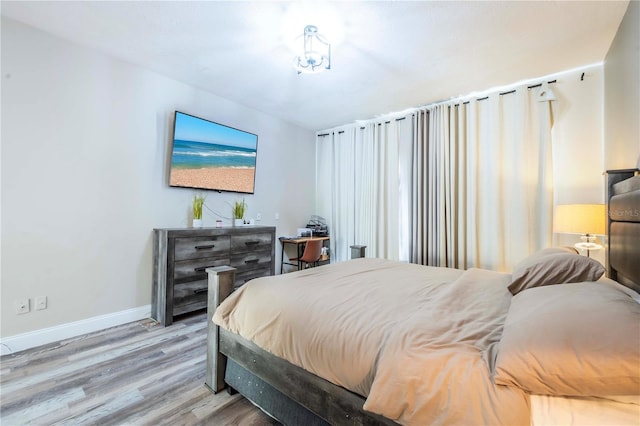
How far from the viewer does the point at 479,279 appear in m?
1.83

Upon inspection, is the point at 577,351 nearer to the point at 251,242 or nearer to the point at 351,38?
the point at 351,38

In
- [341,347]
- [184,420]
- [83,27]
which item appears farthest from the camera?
[83,27]

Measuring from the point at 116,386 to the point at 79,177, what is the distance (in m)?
1.89

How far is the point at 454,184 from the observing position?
11.6ft

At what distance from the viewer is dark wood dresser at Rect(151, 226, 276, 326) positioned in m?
2.73

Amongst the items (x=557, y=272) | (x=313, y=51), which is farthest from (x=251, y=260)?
(x=557, y=272)

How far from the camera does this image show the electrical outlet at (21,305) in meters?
2.23

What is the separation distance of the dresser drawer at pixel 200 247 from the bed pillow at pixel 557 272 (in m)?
2.74

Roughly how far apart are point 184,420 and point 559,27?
3.79 m

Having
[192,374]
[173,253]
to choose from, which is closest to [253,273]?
[173,253]

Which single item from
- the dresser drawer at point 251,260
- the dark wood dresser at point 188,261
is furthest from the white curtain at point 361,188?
the dark wood dresser at point 188,261

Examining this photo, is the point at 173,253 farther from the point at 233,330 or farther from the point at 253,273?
the point at 233,330

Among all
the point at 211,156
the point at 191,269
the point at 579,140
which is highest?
the point at 579,140

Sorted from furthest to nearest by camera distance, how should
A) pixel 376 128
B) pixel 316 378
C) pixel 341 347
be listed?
pixel 376 128, pixel 316 378, pixel 341 347
